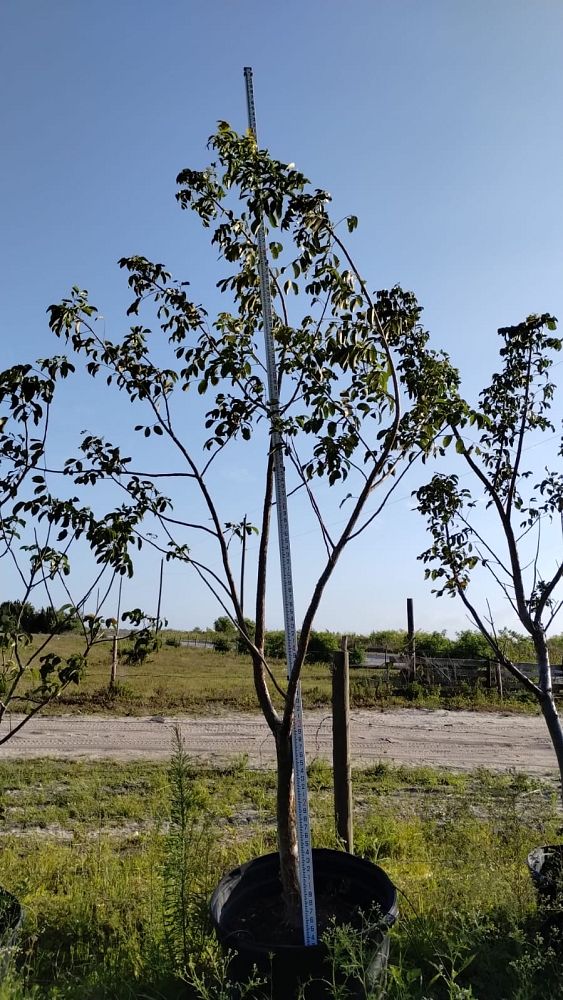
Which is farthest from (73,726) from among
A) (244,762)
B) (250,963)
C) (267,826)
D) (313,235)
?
(313,235)

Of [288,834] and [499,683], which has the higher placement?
[288,834]

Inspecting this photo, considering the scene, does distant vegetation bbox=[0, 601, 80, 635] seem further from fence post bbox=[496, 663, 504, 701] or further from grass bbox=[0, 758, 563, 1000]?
fence post bbox=[496, 663, 504, 701]

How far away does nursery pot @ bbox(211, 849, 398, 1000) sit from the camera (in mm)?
2551

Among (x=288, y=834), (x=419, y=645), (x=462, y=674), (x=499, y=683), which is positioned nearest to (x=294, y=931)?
(x=288, y=834)

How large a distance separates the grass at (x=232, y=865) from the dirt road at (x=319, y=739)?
0.99 meters

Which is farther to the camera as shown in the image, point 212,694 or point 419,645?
point 419,645

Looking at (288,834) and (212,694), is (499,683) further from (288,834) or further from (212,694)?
(288,834)

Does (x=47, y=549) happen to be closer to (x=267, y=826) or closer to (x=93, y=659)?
(x=267, y=826)

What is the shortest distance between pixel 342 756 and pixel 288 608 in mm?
2187

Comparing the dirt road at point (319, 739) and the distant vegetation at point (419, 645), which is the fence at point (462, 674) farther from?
the dirt road at point (319, 739)

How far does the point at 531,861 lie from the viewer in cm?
395

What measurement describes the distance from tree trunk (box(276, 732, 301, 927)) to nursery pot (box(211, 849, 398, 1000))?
93mm

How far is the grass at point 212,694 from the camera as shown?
1393 cm

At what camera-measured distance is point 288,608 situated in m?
2.91
